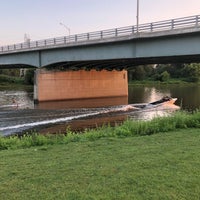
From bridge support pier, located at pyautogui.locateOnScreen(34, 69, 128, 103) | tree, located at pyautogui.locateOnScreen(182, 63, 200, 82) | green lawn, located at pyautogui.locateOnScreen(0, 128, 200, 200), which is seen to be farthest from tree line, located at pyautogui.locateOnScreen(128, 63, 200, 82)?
Answer: green lawn, located at pyautogui.locateOnScreen(0, 128, 200, 200)

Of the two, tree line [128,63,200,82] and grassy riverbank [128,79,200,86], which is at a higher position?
tree line [128,63,200,82]

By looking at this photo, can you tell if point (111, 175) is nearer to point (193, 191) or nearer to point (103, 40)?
point (193, 191)

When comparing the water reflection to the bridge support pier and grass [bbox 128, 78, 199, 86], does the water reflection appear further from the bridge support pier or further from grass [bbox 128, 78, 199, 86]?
grass [bbox 128, 78, 199, 86]

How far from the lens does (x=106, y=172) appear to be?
7625 millimetres

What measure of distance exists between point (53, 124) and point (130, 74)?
7381 centimetres

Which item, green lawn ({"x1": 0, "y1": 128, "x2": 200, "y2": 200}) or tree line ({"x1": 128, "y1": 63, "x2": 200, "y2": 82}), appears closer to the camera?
green lawn ({"x1": 0, "y1": 128, "x2": 200, "y2": 200})

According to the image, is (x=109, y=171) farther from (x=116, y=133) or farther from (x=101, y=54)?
(x=101, y=54)

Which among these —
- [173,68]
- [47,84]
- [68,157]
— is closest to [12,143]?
[68,157]

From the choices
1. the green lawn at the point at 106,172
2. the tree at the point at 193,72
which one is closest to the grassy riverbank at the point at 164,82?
the tree at the point at 193,72

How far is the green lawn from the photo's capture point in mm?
6293

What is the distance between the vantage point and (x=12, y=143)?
46.8ft

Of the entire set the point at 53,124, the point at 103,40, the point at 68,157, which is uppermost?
the point at 103,40

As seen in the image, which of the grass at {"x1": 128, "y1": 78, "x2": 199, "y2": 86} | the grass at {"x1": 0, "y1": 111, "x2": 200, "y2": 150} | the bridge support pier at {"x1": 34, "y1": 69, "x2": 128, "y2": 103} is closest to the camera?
the grass at {"x1": 0, "y1": 111, "x2": 200, "y2": 150}

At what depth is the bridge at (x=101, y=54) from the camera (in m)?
31.3
